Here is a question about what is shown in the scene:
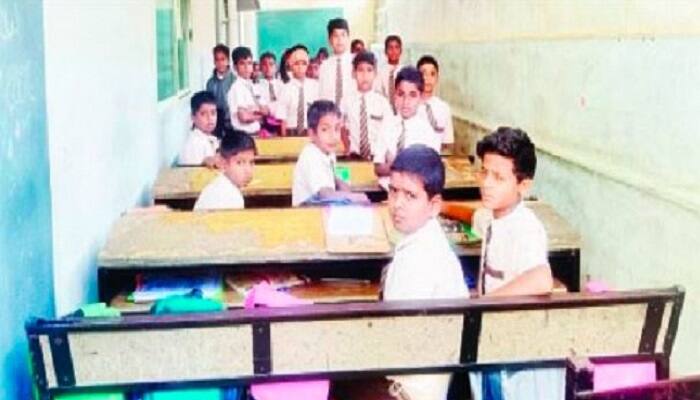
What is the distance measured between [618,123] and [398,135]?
152 centimetres

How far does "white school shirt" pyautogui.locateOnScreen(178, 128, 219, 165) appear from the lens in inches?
231

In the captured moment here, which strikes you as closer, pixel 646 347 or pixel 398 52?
pixel 646 347

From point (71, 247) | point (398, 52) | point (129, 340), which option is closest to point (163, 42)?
point (398, 52)

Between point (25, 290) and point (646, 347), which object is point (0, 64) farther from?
point (646, 347)

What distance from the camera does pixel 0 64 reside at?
2.30 metres

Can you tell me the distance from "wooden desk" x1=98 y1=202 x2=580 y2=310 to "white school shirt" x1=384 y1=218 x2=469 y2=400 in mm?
916

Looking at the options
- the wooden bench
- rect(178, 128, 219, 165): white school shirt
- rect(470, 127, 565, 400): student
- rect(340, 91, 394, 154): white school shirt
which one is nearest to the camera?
the wooden bench

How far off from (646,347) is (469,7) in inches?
235

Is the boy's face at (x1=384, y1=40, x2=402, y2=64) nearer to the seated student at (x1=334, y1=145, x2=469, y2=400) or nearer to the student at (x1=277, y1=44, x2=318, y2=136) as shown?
the student at (x1=277, y1=44, x2=318, y2=136)

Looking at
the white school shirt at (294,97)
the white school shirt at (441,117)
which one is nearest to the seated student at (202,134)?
the white school shirt at (441,117)

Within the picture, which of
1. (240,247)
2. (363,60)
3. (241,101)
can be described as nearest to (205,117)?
(363,60)

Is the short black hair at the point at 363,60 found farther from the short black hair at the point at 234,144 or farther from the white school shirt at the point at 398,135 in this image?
the short black hair at the point at 234,144

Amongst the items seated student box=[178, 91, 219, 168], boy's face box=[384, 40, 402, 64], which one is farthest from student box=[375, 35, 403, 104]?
seated student box=[178, 91, 219, 168]

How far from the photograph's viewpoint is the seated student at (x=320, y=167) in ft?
15.2
